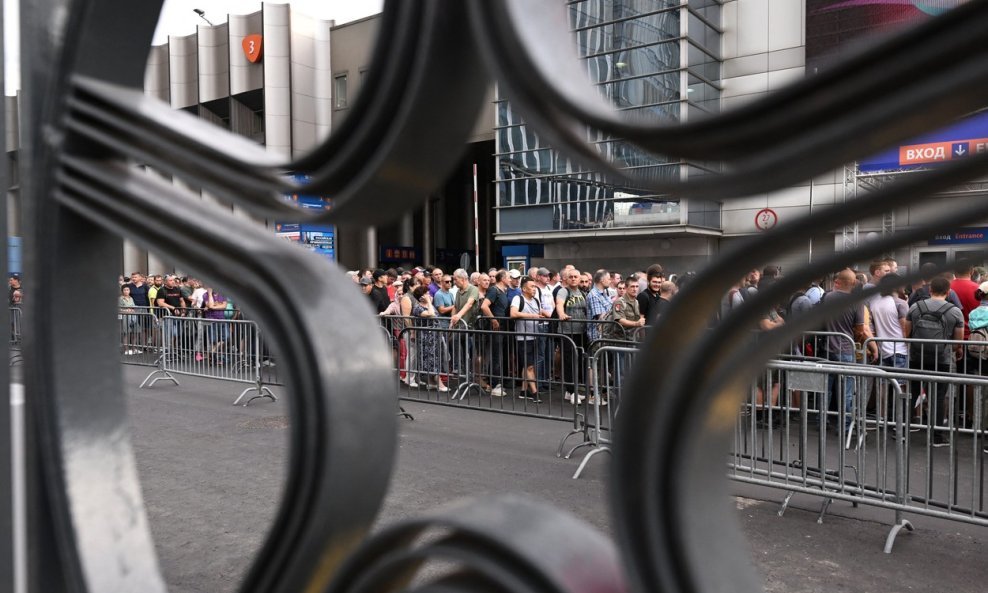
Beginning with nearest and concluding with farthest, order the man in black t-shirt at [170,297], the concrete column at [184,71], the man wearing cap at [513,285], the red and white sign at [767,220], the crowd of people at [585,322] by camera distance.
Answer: the red and white sign at [767,220], the crowd of people at [585,322], the man wearing cap at [513,285], the man in black t-shirt at [170,297], the concrete column at [184,71]

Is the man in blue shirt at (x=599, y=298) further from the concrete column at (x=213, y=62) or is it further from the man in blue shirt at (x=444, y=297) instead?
the concrete column at (x=213, y=62)

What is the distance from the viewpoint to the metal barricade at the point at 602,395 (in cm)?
662

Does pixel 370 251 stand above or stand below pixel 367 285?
above

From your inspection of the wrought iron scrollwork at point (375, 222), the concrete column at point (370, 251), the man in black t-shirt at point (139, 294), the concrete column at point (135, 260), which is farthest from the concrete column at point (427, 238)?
the wrought iron scrollwork at point (375, 222)

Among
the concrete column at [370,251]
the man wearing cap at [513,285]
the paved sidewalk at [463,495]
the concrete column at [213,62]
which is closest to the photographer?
the paved sidewalk at [463,495]

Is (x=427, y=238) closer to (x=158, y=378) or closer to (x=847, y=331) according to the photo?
(x=158, y=378)

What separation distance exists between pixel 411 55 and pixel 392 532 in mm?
471

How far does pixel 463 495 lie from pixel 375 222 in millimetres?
4967

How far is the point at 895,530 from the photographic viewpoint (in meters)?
4.88

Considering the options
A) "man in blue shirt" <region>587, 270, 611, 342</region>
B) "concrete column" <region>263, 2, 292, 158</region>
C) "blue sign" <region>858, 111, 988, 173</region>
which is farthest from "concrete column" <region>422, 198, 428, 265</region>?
"blue sign" <region>858, 111, 988, 173</region>

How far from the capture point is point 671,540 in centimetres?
62

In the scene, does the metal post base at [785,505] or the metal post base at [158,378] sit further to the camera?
the metal post base at [158,378]

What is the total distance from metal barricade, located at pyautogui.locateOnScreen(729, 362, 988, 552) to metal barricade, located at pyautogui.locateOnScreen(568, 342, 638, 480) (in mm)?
1076

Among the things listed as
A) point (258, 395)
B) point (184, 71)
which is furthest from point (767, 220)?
point (184, 71)
